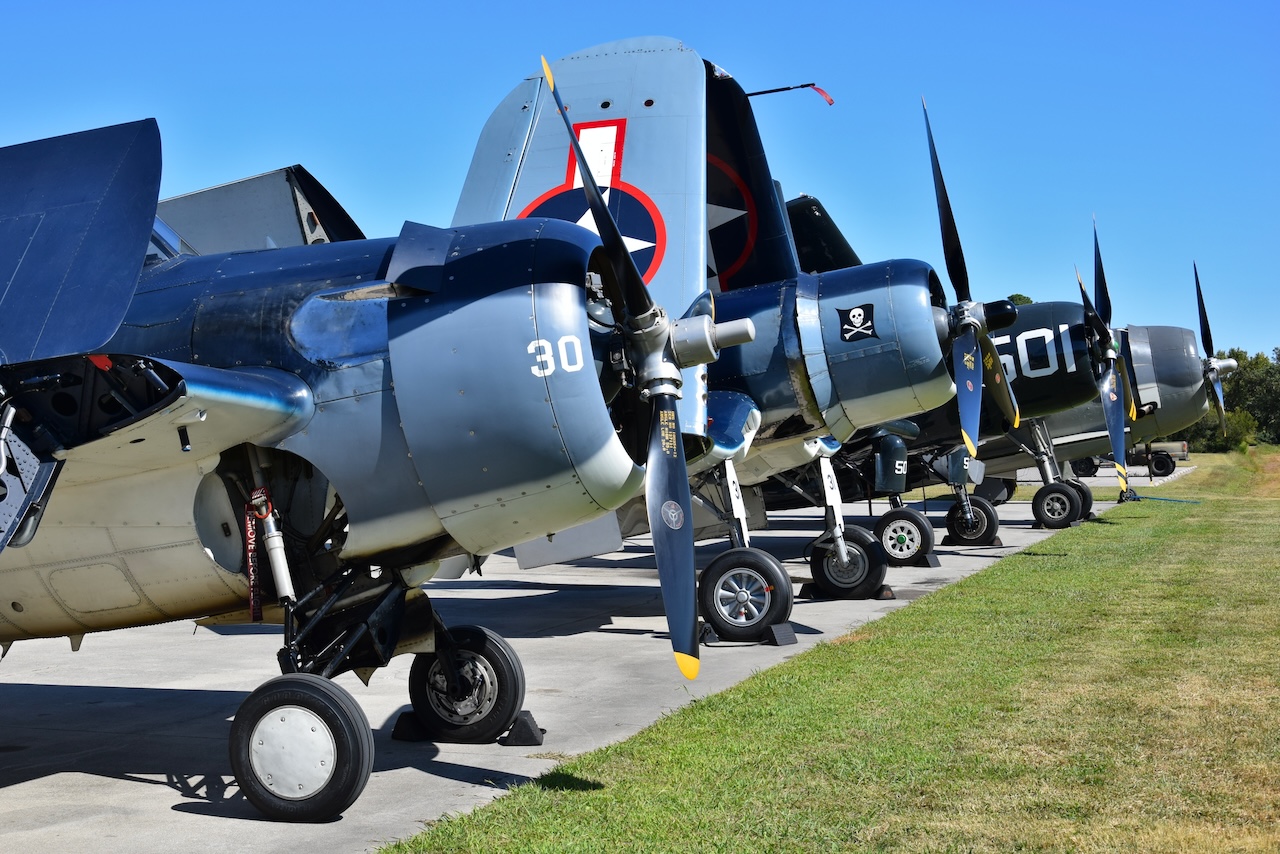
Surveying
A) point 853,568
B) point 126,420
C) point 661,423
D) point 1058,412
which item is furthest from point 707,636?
point 1058,412

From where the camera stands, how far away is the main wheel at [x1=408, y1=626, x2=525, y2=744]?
7.18 m

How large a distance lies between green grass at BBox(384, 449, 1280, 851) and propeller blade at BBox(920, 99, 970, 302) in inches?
139

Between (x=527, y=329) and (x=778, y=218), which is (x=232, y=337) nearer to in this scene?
(x=527, y=329)

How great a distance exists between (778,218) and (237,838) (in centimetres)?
1013

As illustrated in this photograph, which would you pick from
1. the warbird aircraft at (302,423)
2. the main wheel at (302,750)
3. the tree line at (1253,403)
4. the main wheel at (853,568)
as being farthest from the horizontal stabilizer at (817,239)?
the tree line at (1253,403)

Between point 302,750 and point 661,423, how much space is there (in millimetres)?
2405

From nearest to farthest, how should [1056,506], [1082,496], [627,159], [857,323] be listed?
[857,323] → [627,159] → [1056,506] → [1082,496]

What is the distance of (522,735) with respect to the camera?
716cm

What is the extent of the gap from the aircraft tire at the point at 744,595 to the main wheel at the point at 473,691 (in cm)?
439

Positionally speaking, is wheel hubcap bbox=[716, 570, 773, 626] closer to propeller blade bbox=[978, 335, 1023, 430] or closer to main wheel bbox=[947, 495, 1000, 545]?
propeller blade bbox=[978, 335, 1023, 430]

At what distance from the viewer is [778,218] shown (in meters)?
13.9

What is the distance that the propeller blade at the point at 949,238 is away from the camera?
12609mm

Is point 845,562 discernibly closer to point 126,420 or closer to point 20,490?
point 126,420

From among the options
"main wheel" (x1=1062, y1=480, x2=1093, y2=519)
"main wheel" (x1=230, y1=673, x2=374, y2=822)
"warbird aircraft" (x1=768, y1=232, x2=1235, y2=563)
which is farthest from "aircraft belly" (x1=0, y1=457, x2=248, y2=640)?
"main wheel" (x1=1062, y1=480, x2=1093, y2=519)
